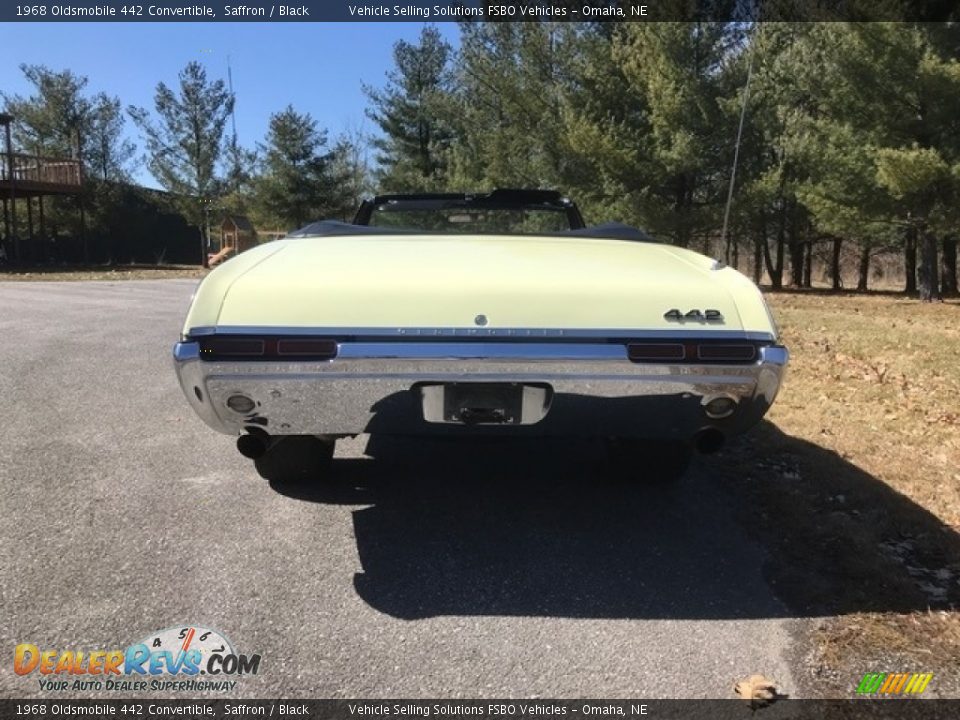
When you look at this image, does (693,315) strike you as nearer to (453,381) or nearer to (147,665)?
(453,381)

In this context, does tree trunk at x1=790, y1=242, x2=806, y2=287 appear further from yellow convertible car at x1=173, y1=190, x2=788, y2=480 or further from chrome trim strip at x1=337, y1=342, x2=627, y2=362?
chrome trim strip at x1=337, y1=342, x2=627, y2=362

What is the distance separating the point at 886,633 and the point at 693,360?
3.49 feet

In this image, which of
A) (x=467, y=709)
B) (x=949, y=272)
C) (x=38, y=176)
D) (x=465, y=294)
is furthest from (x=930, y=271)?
(x=38, y=176)

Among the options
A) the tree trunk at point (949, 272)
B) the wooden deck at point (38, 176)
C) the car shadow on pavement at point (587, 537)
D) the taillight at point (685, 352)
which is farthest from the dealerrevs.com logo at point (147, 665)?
the tree trunk at point (949, 272)

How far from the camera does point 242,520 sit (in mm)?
3135

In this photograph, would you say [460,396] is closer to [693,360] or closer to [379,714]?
[693,360]

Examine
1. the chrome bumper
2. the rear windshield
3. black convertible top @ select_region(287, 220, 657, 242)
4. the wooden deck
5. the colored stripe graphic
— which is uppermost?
the wooden deck

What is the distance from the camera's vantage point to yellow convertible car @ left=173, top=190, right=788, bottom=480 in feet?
7.91

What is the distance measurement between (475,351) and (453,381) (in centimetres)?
13

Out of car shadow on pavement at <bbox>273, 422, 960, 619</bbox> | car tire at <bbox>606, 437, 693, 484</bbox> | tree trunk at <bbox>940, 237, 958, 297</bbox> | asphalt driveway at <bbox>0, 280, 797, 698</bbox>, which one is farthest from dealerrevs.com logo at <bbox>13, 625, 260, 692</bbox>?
tree trunk at <bbox>940, 237, 958, 297</bbox>

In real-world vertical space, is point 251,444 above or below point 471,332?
below

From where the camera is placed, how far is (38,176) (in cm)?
2492

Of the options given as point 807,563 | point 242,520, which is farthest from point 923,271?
point 242,520

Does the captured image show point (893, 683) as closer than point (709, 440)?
Yes
